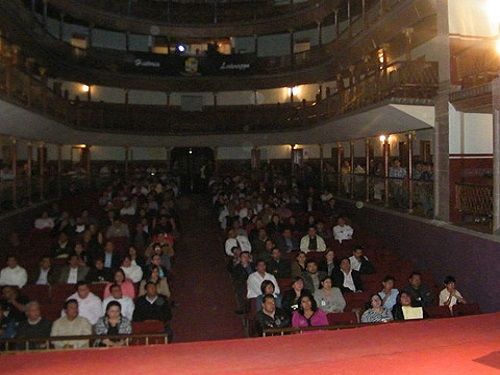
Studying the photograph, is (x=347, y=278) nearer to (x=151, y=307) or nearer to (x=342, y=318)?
(x=342, y=318)

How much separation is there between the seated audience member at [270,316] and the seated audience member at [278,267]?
2.70 m

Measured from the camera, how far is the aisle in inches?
400

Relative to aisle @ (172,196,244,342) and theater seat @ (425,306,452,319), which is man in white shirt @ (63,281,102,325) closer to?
aisle @ (172,196,244,342)

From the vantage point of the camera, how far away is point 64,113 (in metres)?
21.0

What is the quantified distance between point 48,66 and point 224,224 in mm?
13958

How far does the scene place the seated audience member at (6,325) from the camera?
7.96 metres

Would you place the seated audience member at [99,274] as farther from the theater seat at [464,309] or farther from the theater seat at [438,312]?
the theater seat at [464,309]

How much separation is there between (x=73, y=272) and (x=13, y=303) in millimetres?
2007

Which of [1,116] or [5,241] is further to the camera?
[5,241]

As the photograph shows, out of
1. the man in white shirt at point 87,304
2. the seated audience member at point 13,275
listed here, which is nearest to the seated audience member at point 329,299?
the man in white shirt at point 87,304

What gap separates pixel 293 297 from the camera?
28.8 ft

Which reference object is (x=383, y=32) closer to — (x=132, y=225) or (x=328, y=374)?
(x=132, y=225)

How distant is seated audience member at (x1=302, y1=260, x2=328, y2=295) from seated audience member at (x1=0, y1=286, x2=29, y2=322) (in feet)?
16.3

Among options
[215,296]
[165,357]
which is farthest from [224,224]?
[165,357]
